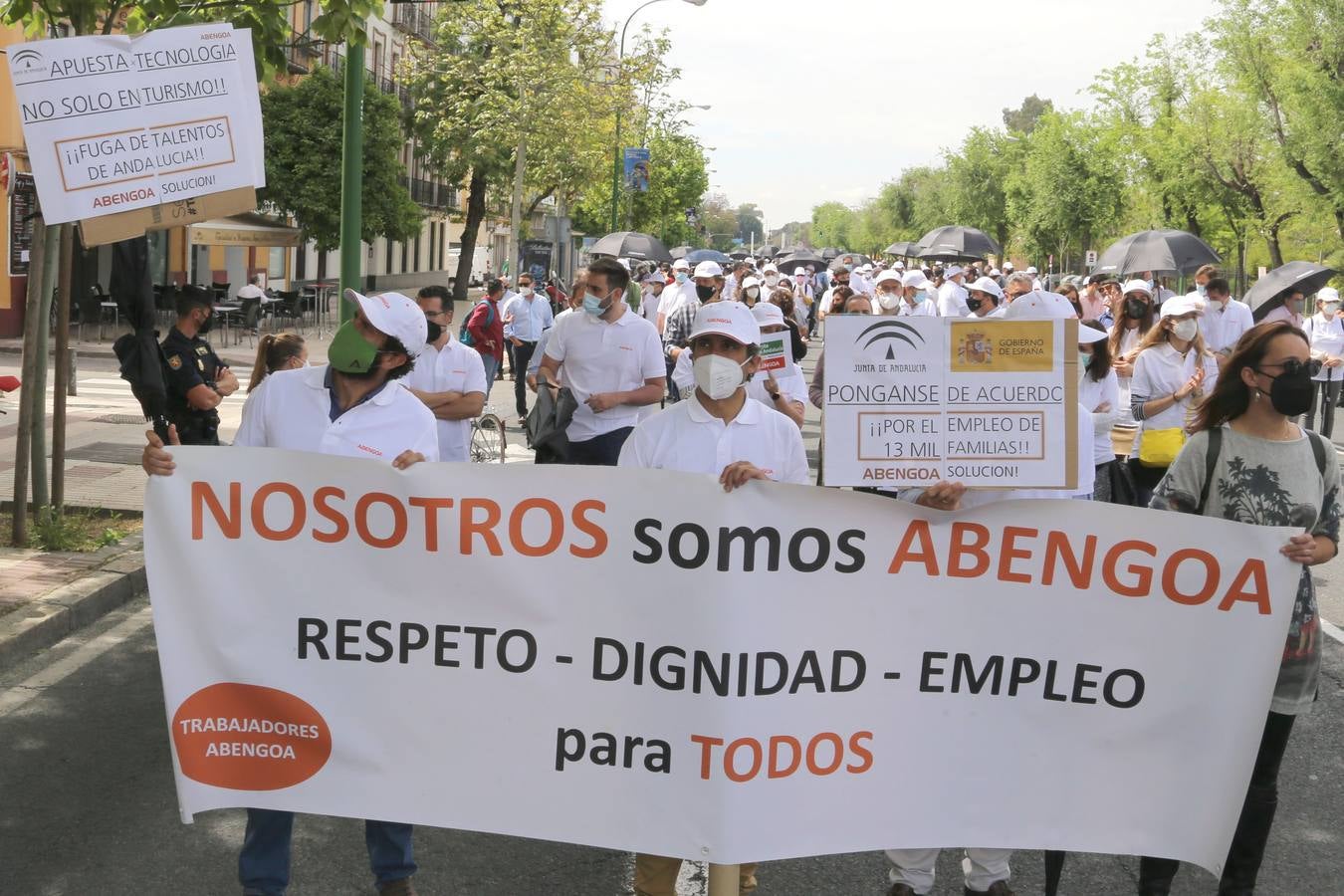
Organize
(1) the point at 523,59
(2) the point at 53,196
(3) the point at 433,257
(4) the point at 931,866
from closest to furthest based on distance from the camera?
(4) the point at 931,866, (2) the point at 53,196, (1) the point at 523,59, (3) the point at 433,257

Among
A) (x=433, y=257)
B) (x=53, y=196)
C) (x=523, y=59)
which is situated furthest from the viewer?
(x=433, y=257)

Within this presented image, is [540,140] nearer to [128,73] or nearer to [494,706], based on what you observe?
[128,73]

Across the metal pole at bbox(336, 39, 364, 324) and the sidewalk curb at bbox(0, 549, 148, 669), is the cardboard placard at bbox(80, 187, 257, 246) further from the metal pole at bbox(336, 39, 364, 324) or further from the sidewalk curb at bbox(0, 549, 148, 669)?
the metal pole at bbox(336, 39, 364, 324)

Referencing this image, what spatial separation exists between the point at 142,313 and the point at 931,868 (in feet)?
10.4

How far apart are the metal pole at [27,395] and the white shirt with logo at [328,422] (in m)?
5.29

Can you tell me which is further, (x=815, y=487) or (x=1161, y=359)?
(x=1161, y=359)

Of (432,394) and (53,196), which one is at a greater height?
(53,196)

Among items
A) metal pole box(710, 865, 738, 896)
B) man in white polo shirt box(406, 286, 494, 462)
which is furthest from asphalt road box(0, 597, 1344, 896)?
man in white polo shirt box(406, 286, 494, 462)

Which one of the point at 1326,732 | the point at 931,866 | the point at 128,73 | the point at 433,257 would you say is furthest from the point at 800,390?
the point at 433,257

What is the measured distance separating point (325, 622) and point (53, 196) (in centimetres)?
275

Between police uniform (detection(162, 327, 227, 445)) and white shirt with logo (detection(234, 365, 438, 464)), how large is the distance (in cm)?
364

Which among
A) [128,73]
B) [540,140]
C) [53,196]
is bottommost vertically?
[53,196]

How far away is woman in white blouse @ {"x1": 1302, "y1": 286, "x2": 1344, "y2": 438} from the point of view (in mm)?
16641

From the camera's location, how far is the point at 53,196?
20.1 ft
